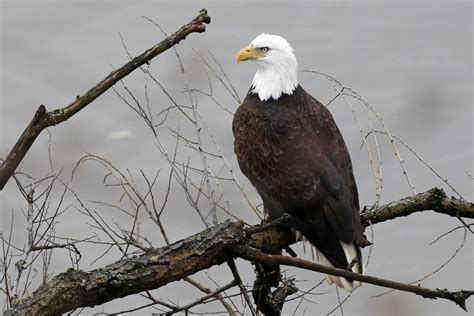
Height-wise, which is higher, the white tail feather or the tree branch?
the white tail feather

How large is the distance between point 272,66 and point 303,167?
2.97 ft

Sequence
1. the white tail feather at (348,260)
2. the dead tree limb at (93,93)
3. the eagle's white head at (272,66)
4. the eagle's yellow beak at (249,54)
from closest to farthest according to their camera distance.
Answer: the dead tree limb at (93,93) < the white tail feather at (348,260) < the eagle's white head at (272,66) < the eagle's yellow beak at (249,54)

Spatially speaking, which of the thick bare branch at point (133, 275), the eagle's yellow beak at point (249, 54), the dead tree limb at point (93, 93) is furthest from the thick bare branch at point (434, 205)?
the dead tree limb at point (93, 93)

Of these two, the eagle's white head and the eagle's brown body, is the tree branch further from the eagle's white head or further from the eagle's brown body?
the eagle's white head

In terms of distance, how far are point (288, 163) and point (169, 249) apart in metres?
1.29

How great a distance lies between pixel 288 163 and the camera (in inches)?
196

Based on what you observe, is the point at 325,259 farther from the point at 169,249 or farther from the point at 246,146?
the point at 169,249

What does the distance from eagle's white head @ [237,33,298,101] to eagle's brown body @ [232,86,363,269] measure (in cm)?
8

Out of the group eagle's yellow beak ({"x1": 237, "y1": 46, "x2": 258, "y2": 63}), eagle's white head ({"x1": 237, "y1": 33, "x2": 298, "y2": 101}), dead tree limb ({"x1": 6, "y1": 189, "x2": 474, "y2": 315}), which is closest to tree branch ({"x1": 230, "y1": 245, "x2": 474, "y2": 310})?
dead tree limb ({"x1": 6, "y1": 189, "x2": 474, "y2": 315})

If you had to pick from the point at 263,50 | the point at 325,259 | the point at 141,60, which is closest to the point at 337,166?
the point at 325,259

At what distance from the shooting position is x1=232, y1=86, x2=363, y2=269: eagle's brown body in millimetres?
4805

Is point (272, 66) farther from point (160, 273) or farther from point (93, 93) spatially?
point (93, 93)

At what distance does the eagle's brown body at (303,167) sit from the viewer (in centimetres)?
480

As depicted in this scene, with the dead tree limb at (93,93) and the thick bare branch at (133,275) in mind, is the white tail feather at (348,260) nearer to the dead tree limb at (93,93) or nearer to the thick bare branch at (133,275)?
the thick bare branch at (133,275)
